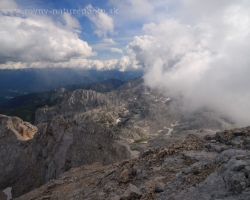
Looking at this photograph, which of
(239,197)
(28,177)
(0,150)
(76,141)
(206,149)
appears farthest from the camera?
(0,150)

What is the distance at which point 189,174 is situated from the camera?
1182cm

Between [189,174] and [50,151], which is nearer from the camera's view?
[189,174]

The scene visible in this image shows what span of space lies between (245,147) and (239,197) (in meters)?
7.06

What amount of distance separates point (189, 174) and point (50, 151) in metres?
60.1

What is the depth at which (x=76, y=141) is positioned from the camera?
197 feet

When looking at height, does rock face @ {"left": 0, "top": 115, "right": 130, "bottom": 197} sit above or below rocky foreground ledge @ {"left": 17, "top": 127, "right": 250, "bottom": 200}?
below

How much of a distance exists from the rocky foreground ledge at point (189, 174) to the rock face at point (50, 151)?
107 ft

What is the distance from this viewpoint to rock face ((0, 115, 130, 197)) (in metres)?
54.8

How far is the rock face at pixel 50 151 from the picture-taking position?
54.8 meters

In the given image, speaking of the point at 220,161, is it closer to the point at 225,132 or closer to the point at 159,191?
the point at 159,191

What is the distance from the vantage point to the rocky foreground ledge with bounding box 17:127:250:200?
931cm

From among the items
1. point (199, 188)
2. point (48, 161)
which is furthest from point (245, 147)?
point (48, 161)

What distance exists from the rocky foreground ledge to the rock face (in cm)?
3263

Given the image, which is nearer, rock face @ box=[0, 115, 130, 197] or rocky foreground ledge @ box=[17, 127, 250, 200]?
rocky foreground ledge @ box=[17, 127, 250, 200]
